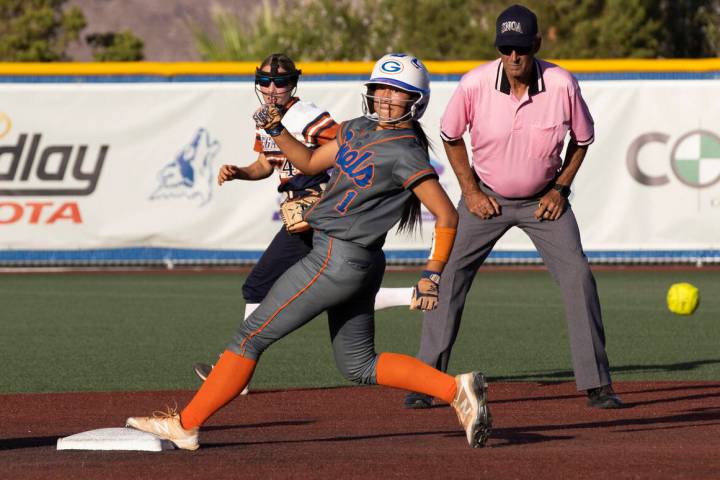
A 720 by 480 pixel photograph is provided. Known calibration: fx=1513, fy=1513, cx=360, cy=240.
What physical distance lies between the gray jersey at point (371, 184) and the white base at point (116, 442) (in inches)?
51.8

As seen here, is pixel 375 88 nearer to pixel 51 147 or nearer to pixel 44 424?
pixel 44 424

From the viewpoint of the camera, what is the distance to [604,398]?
9047 mm

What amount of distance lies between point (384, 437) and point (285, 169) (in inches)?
92.9

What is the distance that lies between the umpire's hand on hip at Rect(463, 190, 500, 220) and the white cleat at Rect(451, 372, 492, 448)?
6.92 feet

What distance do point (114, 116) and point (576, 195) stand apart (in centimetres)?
611

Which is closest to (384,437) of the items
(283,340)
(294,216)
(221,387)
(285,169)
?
(221,387)

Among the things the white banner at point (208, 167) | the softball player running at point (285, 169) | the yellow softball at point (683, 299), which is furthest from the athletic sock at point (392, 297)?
the white banner at point (208, 167)

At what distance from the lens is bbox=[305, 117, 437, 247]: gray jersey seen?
708cm

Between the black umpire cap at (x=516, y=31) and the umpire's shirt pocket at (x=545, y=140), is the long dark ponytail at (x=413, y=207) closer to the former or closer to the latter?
the black umpire cap at (x=516, y=31)

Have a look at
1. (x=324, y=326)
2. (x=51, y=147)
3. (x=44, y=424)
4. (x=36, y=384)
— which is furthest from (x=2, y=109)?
(x=44, y=424)

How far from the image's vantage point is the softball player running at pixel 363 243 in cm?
708

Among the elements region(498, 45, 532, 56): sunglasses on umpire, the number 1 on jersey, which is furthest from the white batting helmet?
region(498, 45, 532, 56): sunglasses on umpire

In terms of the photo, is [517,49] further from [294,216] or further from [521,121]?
[294,216]

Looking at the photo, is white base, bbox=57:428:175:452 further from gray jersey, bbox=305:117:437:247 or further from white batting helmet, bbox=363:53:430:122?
white batting helmet, bbox=363:53:430:122
